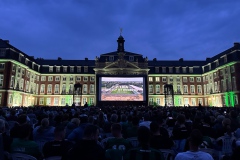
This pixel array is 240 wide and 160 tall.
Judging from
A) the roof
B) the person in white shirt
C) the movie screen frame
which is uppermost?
the roof

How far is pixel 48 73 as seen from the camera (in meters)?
58.9

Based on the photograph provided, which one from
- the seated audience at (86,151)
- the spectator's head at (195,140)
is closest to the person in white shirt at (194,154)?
the spectator's head at (195,140)

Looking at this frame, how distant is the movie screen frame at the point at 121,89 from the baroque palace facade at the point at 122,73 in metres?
10.4

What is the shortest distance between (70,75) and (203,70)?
148 ft

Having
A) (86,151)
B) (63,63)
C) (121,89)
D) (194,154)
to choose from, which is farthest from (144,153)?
(63,63)

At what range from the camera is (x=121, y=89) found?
38.2 m

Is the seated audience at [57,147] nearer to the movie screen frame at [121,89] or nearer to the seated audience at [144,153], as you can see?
the seated audience at [144,153]

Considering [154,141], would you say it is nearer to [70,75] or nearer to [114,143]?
[114,143]

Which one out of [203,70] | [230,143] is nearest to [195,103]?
[203,70]

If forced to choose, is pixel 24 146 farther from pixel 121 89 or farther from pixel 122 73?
pixel 122 73

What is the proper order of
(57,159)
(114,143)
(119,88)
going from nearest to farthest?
(57,159) → (114,143) → (119,88)

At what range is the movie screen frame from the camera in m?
37.8

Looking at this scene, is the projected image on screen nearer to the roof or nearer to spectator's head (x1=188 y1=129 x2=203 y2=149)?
the roof

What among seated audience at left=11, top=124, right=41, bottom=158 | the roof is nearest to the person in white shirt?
seated audience at left=11, top=124, right=41, bottom=158
